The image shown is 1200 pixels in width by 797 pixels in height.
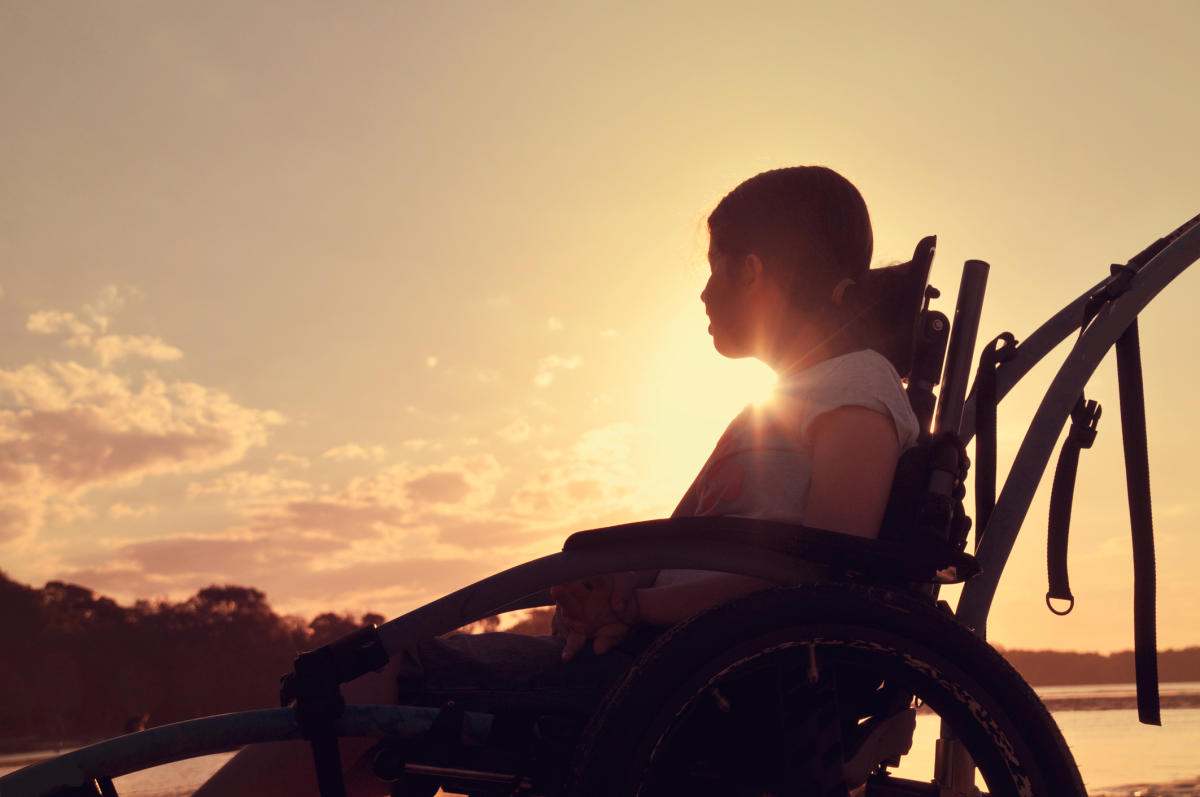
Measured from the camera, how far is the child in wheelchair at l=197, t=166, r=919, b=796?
1345mm

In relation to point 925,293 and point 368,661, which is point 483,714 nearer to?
point 368,661

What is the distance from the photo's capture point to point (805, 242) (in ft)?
5.68

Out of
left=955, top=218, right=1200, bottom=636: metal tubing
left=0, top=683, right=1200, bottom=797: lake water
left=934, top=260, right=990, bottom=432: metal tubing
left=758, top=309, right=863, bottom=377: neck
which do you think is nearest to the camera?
left=758, top=309, right=863, bottom=377: neck

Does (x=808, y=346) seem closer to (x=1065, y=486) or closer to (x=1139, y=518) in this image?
(x=1065, y=486)

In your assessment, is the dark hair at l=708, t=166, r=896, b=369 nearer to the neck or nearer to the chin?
the neck

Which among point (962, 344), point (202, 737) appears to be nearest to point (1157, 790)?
point (962, 344)

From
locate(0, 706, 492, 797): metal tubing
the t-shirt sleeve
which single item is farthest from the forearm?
locate(0, 706, 492, 797): metal tubing

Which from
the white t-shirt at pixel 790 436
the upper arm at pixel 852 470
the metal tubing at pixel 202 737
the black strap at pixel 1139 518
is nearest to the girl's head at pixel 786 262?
the white t-shirt at pixel 790 436

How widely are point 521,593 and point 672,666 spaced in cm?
28

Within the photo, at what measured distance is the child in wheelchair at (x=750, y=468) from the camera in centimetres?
134

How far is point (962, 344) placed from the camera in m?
1.97

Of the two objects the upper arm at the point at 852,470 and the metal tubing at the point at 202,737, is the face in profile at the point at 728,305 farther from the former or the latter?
the metal tubing at the point at 202,737

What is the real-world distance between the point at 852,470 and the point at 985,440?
74cm

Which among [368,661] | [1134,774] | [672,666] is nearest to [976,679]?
[672,666]
